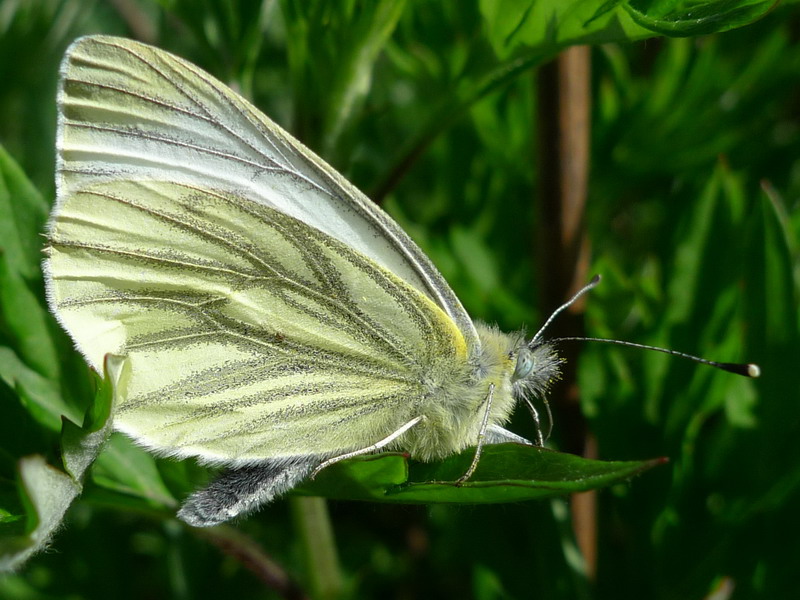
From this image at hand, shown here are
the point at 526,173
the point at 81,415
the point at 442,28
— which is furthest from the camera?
the point at 526,173

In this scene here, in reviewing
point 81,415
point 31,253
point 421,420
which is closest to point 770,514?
point 421,420

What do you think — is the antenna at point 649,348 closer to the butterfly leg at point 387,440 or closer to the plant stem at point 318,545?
the butterfly leg at point 387,440

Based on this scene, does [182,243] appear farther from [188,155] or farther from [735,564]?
[735,564]

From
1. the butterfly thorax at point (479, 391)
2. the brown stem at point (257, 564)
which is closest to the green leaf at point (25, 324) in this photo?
the brown stem at point (257, 564)

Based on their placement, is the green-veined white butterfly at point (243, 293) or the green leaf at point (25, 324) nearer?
the green leaf at point (25, 324)

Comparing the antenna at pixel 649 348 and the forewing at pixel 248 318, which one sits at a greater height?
the antenna at pixel 649 348

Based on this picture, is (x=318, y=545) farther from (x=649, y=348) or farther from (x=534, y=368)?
(x=649, y=348)
